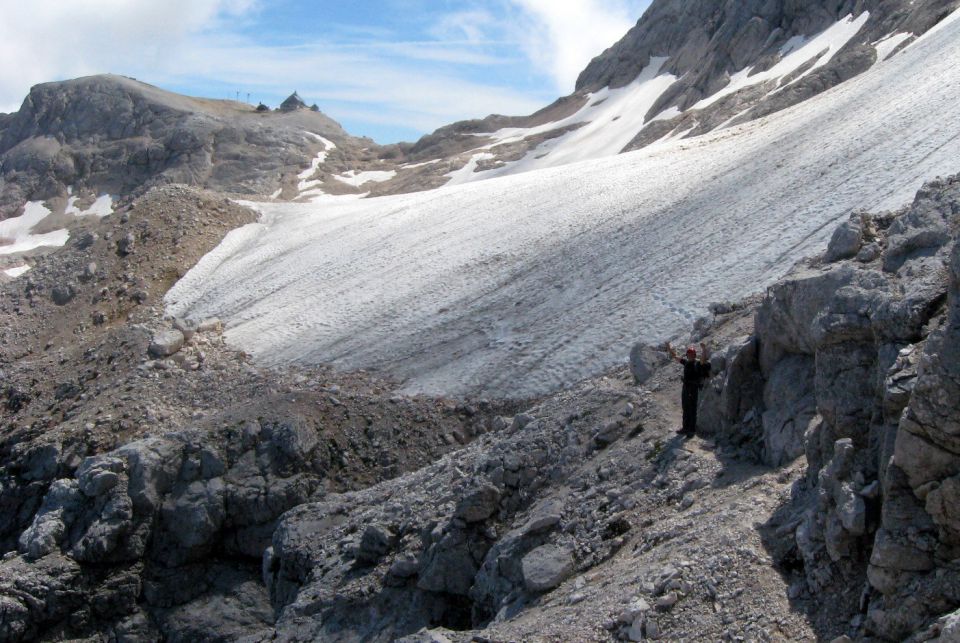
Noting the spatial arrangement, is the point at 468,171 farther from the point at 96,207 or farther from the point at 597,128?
the point at 96,207

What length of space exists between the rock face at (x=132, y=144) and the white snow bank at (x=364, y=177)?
4399mm

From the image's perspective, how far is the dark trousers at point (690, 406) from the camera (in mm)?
15141

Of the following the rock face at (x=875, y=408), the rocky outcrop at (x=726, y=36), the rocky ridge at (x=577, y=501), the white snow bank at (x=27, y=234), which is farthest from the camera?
the white snow bank at (x=27, y=234)

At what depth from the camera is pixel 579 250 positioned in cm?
2939

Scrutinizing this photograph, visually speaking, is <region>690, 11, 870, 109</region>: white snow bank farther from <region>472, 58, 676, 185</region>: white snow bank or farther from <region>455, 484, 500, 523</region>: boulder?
<region>455, 484, 500, 523</region>: boulder

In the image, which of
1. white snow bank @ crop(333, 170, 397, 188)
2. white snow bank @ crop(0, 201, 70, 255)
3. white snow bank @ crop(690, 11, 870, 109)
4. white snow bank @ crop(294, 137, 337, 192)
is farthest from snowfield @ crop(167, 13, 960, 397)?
white snow bank @ crop(0, 201, 70, 255)

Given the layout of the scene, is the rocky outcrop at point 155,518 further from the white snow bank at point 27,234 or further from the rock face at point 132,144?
the rock face at point 132,144

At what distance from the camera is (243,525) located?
71.5ft

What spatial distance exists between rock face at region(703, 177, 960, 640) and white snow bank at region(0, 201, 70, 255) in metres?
63.7

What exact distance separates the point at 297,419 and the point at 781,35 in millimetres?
50426

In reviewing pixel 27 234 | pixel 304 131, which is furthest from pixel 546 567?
pixel 304 131

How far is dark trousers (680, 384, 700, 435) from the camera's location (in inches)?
596

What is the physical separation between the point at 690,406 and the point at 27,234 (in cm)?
7153

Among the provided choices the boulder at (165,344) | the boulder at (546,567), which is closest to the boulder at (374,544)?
the boulder at (546,567)
